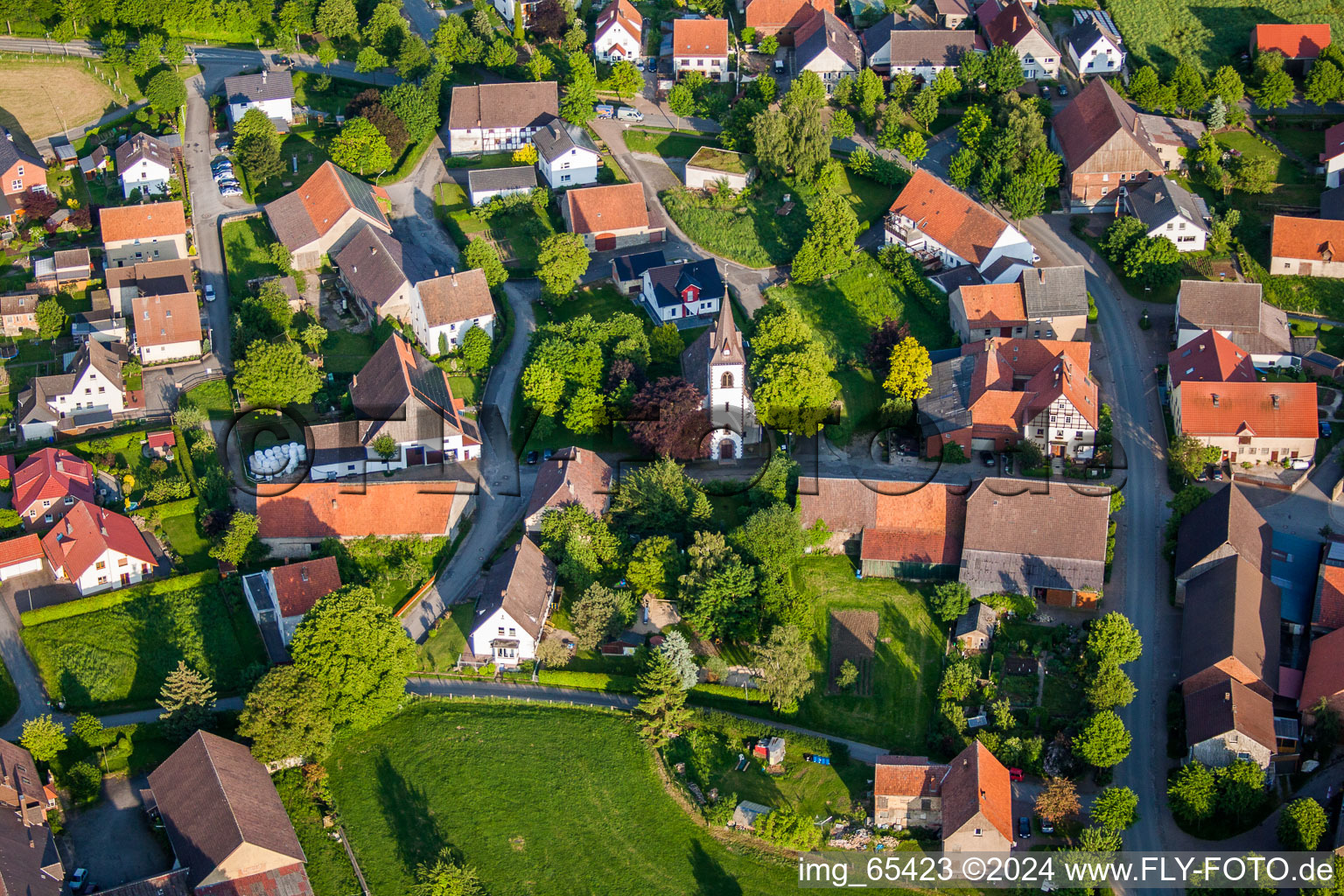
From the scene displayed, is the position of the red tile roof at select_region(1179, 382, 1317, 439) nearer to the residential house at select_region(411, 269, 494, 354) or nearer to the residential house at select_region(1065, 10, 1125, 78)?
the residential house at select_region(411, 269, 494, 354)

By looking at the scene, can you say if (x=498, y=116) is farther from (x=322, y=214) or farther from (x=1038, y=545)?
(x=1038, y=545)

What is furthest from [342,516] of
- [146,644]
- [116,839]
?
[116,839]

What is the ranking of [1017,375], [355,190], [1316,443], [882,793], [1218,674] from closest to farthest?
1. [882,793]
2. [1218,674]
3. [1316,443]
4. [1017,375]
5. [355,190]

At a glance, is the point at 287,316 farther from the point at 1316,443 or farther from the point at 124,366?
the point at 1316,443

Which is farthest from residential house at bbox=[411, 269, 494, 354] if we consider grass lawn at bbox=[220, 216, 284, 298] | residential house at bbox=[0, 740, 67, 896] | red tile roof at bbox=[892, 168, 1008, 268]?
residential house at bbox=[0, 740, 67, 896]

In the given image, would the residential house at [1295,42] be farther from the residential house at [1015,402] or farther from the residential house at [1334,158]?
the residential house at [1015,402]

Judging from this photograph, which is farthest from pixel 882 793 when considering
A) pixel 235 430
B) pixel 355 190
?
pixel 355 190
